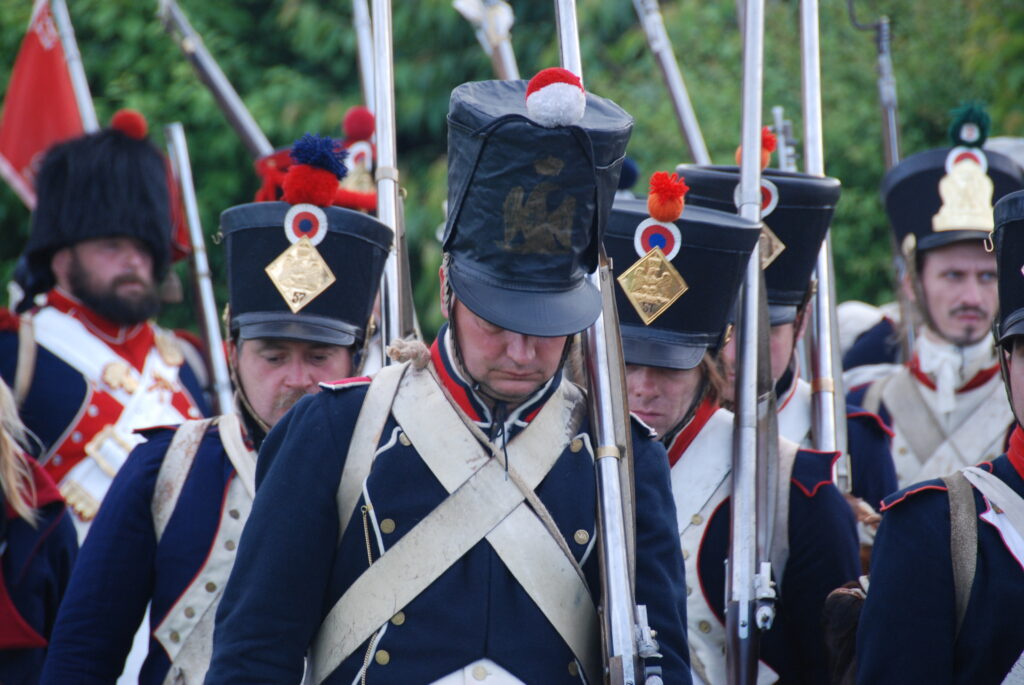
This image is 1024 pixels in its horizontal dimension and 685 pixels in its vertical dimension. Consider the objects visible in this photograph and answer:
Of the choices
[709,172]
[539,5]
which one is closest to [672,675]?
[709,172]

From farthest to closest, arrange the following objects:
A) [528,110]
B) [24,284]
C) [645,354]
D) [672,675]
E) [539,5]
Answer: [539,5] < [24,284] < [645,354] < [672,675] < [528,110]

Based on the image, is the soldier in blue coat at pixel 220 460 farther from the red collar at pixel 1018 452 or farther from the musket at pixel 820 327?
the red collar at pixel 1018 452

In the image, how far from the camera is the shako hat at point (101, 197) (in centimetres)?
634

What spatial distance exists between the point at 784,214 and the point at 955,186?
1214 mm

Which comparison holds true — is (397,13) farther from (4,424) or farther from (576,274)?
(576,274)

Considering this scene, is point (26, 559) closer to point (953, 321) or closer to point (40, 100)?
point (953, 321)

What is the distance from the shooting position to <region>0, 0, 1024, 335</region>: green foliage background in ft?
28.4

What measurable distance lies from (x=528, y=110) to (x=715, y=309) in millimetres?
1248

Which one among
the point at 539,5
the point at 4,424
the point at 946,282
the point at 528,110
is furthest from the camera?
the point at 539,5

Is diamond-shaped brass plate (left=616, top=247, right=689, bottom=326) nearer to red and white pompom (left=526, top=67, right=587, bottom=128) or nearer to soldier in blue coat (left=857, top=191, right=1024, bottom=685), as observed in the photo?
soldier in blue coat (left=857, top=191, right=1024, bottom=685)

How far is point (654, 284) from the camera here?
376 centimetres

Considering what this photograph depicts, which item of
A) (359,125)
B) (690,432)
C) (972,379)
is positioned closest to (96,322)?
(359,125)

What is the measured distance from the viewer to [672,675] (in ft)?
9.52

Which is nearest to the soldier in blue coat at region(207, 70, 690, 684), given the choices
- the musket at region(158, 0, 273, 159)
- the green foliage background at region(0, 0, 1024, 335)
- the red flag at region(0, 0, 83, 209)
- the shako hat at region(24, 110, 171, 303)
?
the shako hat at region(24, 110, 171, 303)
